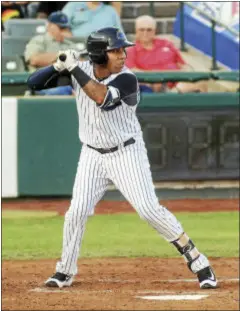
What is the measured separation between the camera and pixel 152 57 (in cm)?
1280

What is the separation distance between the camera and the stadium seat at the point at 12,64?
12.7 metres

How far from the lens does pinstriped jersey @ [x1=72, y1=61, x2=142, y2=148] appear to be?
712cm

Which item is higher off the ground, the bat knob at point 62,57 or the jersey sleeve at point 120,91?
the bat knob at point 62,57

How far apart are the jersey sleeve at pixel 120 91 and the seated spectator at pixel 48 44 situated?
5568mm

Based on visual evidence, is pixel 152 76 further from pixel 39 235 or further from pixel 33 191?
pixel 39 235

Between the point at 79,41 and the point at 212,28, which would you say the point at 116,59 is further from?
the point at 212,28

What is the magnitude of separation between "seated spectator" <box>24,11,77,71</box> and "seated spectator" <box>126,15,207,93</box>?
29.1 inches

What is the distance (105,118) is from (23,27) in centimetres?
651

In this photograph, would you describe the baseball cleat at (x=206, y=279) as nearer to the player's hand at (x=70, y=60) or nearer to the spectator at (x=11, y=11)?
the player's hand at (x=70, y=60)

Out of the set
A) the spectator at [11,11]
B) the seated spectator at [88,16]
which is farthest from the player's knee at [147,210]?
the spectator at [11,11]

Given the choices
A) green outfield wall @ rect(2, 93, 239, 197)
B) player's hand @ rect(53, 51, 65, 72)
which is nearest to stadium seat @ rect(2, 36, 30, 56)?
green outfield wall @ rect(2, 93, 239, 197)

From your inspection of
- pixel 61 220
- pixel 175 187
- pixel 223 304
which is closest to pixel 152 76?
pixel 175 187

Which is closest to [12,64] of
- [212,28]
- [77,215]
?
[212,28]

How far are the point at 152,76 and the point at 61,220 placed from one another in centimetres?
208
